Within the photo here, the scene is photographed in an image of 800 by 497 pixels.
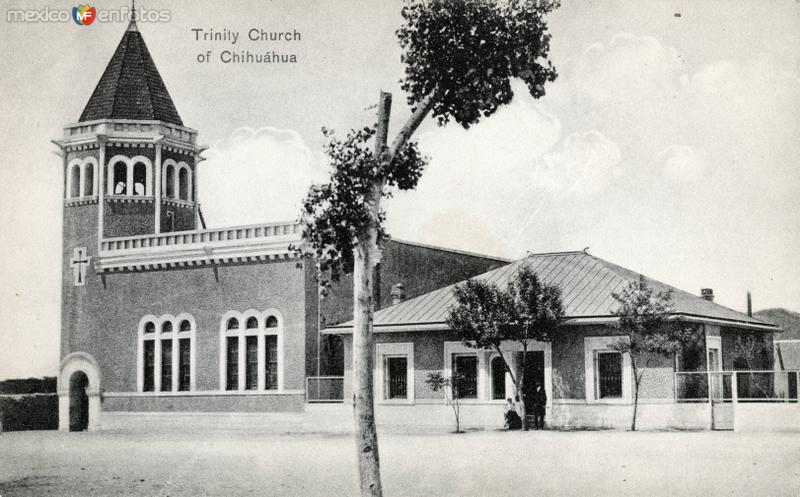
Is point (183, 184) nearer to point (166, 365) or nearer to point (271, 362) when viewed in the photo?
point (166, 365)

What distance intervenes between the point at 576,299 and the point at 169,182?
16094 millimetres

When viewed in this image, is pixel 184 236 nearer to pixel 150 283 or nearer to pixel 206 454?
pixel 150 283

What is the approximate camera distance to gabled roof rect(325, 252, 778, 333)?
92.9ft

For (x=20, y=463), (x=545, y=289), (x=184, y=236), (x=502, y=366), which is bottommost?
(x=20, y=463)

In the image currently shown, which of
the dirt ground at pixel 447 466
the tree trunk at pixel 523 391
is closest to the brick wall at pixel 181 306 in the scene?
the dirt ground at pixel 447 466

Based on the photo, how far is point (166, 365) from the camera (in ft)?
115

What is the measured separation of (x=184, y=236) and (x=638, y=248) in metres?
15.6

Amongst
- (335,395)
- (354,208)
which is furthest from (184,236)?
(354,208)

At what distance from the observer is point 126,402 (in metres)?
35.5

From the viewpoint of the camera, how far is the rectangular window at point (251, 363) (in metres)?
33.2

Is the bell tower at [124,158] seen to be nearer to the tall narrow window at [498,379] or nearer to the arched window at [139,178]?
the arched window at [139,178]

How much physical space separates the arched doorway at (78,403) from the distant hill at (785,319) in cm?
2515

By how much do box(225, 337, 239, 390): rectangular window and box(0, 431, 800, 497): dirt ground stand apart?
626cm

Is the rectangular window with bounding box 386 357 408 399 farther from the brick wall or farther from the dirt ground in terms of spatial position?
the dirt ground
